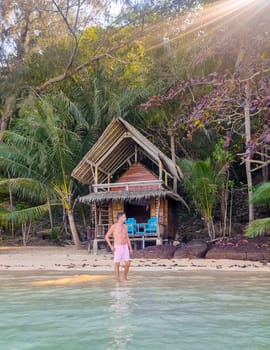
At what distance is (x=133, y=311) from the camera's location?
18.7 ft

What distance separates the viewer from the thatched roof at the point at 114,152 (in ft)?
52.0

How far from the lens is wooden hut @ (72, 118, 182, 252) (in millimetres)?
15734

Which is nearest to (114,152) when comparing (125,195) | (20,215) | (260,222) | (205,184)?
(125,195)

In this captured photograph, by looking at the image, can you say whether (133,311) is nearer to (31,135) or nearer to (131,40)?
(31,135)

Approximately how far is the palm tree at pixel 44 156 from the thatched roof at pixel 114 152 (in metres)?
1.10

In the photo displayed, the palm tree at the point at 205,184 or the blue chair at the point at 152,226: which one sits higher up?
the palm tree at the point at 205,184

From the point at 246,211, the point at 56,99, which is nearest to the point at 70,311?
the point at 56,99

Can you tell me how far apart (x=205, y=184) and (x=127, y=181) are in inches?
121

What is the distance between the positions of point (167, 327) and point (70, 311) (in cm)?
155

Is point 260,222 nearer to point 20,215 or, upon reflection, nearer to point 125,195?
point 125,195

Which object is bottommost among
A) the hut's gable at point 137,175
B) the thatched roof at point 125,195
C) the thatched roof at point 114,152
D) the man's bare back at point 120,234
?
the man's bare back at point 120,234

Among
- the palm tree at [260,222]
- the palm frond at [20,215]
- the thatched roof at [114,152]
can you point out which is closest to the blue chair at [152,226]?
the thatched roof at [114,152]

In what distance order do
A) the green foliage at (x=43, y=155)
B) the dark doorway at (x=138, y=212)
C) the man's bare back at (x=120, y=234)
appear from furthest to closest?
the dark doorway at (x=138, y=212), the green foliage at (x=43, y=155), the man's bare back at (x=120, y=234)

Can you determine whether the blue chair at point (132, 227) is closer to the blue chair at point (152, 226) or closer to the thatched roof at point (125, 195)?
the blue chair at point (152, 226)
